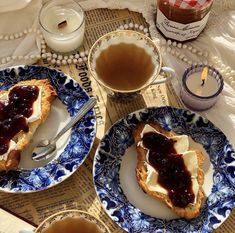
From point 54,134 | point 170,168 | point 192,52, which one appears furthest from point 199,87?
point 54,134

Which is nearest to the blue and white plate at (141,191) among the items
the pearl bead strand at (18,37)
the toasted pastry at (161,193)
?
the toasted pastry at (161,193)

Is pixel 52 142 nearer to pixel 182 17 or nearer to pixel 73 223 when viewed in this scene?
pixel 73 223

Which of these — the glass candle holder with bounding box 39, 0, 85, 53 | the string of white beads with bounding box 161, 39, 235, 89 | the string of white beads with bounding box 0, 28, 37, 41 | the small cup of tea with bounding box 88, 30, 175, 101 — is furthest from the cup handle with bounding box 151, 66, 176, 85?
the string of white beads with bounding box 0, 28, 37, 41

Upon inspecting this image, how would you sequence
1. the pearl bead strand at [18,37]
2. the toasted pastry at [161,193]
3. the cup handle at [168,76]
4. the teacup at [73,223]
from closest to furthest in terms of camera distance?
the teacup at [73,223], the toasted pastry at [161,193], the cup handle at [168,76], the pearl bead strand at [18,37]

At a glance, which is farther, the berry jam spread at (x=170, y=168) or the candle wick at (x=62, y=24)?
the candle wick at (x=62, y=24)

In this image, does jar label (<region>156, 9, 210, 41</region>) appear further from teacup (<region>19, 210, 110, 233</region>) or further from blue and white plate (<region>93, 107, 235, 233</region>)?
teacup (<region>19, 210, 110, 233</region>)

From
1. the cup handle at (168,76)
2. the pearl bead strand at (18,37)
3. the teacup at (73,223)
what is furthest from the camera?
the pearl bead strand at (18,37)

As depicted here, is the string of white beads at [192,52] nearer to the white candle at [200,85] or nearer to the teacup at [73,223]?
the white candle at [200,85]
